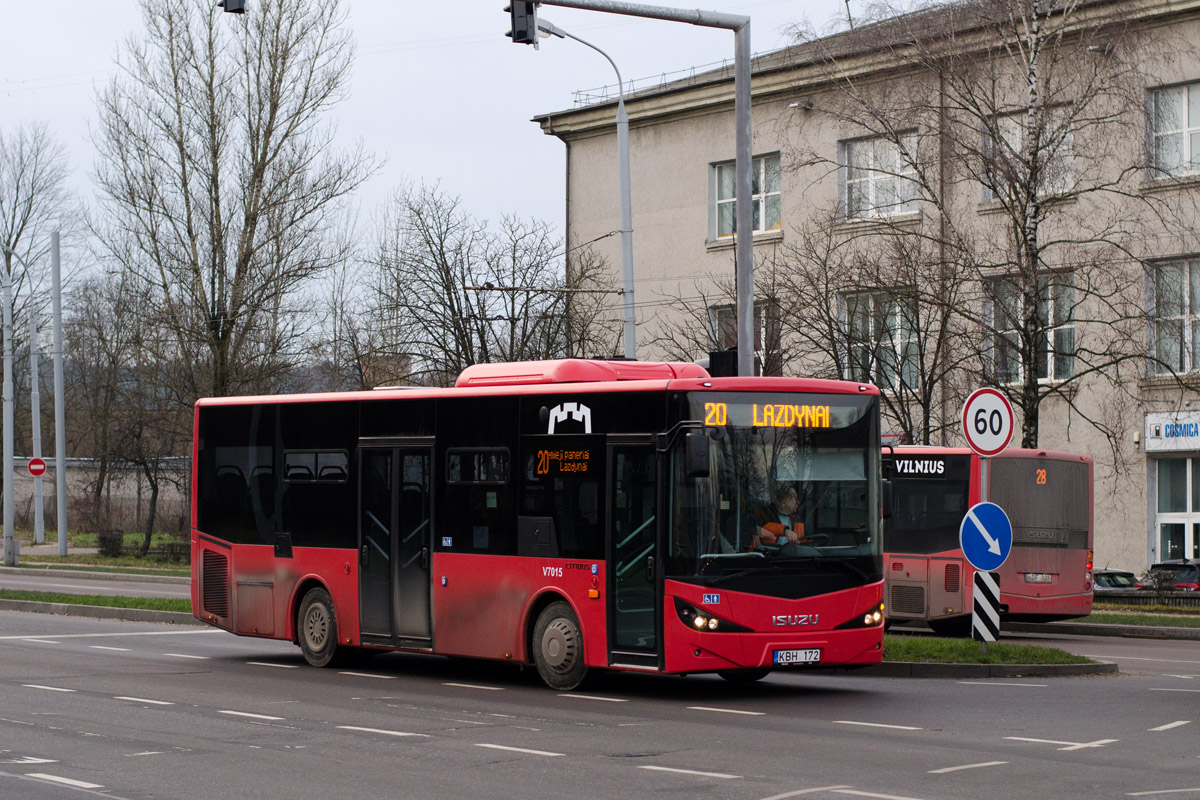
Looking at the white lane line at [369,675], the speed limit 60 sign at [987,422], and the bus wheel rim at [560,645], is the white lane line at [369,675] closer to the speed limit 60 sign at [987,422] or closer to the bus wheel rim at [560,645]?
the bus wheel rim at [560,645]

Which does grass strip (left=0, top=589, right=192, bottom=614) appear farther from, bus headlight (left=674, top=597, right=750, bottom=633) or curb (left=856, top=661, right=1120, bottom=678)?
bus headlight (left=674, top=597, right=750, bottom=633)

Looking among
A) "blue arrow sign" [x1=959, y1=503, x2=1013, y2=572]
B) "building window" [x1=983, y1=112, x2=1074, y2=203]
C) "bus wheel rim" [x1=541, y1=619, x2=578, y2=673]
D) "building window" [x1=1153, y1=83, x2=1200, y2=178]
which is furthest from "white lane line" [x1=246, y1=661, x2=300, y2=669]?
"building window" [x1=1153, y1=83, x2=1200, y2=178]

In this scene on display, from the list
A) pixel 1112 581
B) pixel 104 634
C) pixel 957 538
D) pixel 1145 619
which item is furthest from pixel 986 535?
pixel 1112 581

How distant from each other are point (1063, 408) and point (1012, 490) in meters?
12.7

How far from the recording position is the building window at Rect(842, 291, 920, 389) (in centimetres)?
2950

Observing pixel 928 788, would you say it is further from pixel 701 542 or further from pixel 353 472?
pixel 353 472

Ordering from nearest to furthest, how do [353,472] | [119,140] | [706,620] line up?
1. [706,620]
2. [353,472]
3. [119,140]

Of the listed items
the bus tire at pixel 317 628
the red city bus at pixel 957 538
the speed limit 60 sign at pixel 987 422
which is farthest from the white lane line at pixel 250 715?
the red city bus at pixel 957 538

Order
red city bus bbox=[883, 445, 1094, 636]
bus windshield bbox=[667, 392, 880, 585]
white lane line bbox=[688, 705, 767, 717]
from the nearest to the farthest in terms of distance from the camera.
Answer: white lane line bbox=[688, 705, 767, 717] < bus windshield bbox=[667, 392, 880, 585] < red city bus bbox=[883, 445, 1094, 636]

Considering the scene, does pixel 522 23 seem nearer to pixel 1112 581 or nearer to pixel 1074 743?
pixel 1074 743

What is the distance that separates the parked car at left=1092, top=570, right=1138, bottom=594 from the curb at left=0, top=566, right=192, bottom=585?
69.0ft

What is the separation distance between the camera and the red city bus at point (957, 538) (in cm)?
2305

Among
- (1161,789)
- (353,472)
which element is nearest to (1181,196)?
(353,472)

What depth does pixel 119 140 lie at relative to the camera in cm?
4512
